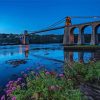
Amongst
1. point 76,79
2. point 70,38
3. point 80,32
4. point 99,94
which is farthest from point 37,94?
point 70,38

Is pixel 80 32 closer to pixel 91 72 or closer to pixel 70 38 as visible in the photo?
pixel 70 38

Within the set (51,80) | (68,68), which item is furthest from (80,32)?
(51,80)

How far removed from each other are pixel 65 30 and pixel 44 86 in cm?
8768

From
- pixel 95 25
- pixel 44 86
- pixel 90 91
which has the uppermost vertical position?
pixel 95 25

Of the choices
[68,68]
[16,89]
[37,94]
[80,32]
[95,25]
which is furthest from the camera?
[80,32]

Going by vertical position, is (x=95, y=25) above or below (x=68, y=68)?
above

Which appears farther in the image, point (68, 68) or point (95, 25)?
point (95, 25)

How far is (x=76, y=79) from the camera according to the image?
35.5 ft

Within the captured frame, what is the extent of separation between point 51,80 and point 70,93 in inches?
34.3

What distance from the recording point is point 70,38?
301ft

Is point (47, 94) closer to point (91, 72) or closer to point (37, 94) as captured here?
point (37, 94)

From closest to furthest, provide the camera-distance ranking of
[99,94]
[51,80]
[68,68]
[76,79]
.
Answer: [51,80] < [99,94] < [76,79] < [68,68]

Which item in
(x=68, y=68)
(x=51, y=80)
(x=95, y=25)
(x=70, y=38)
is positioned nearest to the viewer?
(x=51, y=80)

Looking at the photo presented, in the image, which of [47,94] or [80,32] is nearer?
[47,94]
